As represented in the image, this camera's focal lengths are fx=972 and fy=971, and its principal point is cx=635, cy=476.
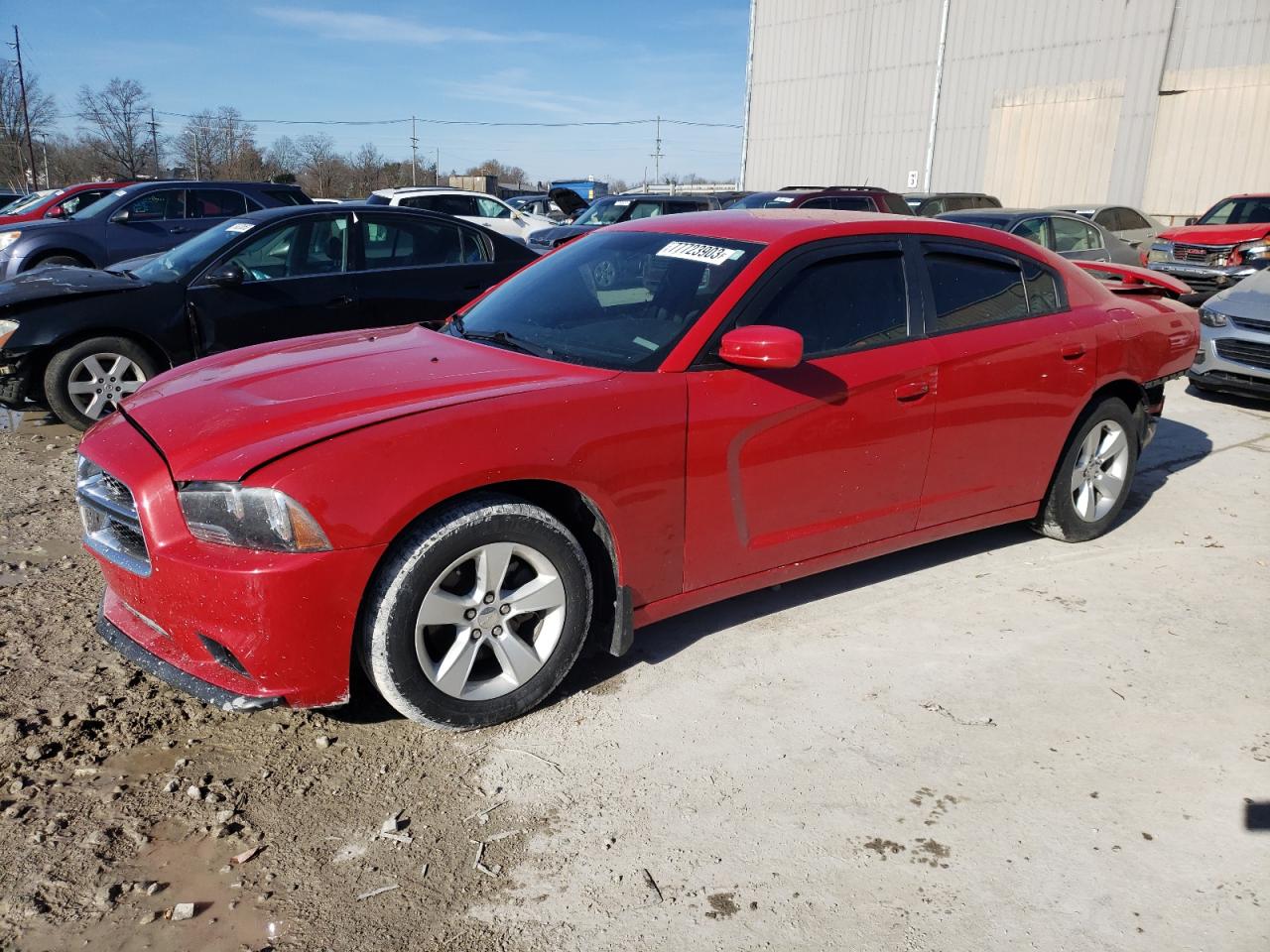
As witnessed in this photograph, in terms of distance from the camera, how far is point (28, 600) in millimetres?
4129

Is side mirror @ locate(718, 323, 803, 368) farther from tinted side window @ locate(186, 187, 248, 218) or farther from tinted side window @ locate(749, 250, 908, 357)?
tinted side window @ locate(186, 187, 248, 218)

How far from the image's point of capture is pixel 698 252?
12.8ft

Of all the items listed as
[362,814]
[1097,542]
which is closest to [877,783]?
[362,814]

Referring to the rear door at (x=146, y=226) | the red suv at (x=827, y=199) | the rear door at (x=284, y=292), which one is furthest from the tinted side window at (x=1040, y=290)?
the rear door at (x=146, y=226)

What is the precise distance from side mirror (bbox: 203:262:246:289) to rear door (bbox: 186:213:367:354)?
0.09 meters

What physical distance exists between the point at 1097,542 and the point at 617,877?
3.65 m

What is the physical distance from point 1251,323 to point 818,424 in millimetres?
6486

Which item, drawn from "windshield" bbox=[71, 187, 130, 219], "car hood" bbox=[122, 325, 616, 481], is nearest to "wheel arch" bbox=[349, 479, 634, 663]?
"car hood" bbox=[122, 325, 616, 481]

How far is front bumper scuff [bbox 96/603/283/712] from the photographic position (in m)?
→ 2.84

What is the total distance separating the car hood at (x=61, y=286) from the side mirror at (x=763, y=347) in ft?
17.1

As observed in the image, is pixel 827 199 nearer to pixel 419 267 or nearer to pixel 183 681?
pixel 419 267

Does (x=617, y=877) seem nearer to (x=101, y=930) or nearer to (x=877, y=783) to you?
(x=877, y=783)

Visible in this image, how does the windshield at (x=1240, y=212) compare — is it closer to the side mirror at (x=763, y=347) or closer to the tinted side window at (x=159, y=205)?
the side mirror at (x=763, y=347)

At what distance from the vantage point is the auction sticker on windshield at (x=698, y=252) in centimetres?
378
